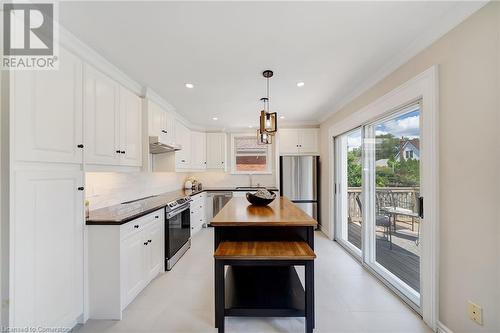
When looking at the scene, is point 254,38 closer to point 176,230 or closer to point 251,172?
point 176,230

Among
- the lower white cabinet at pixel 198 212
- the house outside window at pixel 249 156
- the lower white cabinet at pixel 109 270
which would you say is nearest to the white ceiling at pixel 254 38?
the lower white cabinet at pixel 109 270

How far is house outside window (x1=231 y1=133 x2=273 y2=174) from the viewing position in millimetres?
5801

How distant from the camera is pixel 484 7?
143cm

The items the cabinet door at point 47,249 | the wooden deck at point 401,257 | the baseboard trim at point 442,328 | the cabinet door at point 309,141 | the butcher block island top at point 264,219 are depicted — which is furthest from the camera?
the cabinet door at point 309,141

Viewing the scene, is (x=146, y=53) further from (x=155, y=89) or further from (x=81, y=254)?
(x=81, y=254)

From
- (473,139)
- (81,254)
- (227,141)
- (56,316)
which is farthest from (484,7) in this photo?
(227,141)

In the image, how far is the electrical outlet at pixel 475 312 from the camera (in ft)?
4.83

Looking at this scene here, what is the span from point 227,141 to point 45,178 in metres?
4.36

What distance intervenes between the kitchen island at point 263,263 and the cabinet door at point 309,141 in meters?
3.02

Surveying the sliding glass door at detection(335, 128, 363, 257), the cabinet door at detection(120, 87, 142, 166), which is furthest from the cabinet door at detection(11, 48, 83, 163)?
the sliding glass door at detection(335, 128, 363, 257)

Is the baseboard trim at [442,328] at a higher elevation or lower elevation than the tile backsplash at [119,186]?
lower

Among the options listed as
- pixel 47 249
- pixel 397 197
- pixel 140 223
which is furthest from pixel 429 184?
pixel 47 249

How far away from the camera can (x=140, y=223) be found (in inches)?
92.5

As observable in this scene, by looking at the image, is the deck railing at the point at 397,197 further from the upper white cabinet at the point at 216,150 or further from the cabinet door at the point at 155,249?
Answer: the upper white cabinet at the point at 216,150
